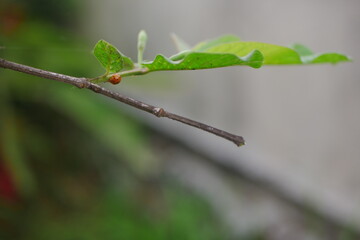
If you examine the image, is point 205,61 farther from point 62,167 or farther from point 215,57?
point 62,167

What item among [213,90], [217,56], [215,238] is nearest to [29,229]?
[215,238]

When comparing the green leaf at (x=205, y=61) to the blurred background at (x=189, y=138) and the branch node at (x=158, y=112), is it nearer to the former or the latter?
the branch node at (x=158, y=112)

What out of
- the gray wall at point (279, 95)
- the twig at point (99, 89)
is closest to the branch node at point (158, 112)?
the twig at point (99, 89)

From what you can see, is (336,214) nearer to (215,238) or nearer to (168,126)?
(215,238)

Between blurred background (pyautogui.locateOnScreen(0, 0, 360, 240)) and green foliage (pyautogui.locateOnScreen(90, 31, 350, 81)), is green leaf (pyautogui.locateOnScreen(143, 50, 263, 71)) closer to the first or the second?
green foliage (pyautogui.locateOnScreen(90, 31, 350, 81))

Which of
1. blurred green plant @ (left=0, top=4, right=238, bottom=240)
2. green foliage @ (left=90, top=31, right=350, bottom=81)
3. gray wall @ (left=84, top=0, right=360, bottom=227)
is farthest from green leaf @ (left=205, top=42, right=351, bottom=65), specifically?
gray wall @ (left=84, top=0, right=360, bottom=227)

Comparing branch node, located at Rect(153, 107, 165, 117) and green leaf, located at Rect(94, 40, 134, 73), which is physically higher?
green leaf, located at Rect(94, 40, 134, 73)

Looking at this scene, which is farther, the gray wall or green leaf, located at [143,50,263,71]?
the gray wall
